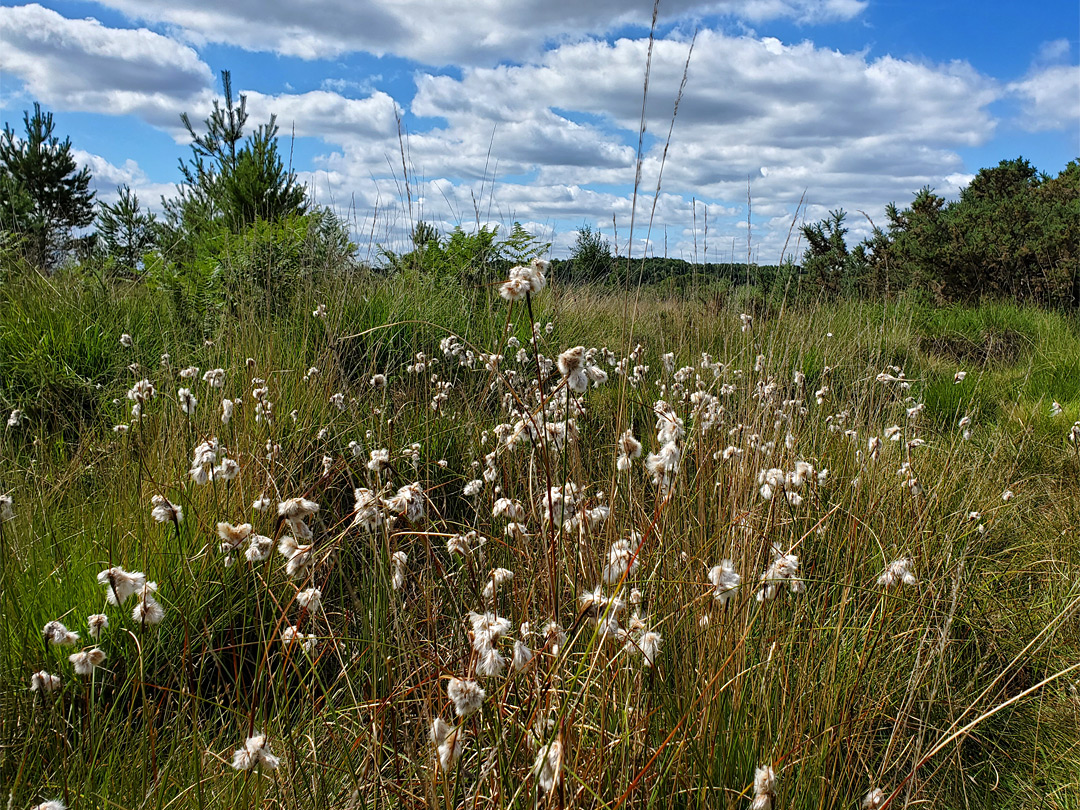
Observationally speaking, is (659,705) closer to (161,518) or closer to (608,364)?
(161,518)

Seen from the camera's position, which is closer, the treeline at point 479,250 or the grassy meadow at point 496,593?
the grassy meadow at point 496,593

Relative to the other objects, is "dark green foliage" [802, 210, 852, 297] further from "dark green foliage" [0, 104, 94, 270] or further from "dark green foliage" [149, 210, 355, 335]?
"dark green foliage" [0, 104, 94, 270]

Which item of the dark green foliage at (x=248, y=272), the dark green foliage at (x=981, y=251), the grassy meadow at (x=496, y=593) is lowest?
the grassy meadow at (x=496, y=593)

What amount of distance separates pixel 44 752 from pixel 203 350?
3.67 metres

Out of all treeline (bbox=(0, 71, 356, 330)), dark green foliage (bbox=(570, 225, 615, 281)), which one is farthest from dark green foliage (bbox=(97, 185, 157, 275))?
dark green foliage (bbox=(570, 225, 615, 281))

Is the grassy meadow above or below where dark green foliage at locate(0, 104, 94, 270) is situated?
below

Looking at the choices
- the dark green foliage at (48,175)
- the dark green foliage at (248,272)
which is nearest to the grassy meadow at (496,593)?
the dark green foliage at (248,272)

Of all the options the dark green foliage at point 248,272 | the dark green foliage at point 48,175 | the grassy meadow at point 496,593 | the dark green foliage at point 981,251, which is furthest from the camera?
the dark green foliage at point 48,175

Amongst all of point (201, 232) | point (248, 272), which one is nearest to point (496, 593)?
point (248, 272)

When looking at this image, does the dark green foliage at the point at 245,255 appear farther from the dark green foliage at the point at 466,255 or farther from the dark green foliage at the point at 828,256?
the dark green foliage at the point at 828,256

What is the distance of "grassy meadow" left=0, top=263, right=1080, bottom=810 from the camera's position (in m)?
1.51

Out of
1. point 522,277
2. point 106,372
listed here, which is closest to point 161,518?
point 522,277

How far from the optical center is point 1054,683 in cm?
251

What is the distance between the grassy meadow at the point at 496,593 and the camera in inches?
59.5
